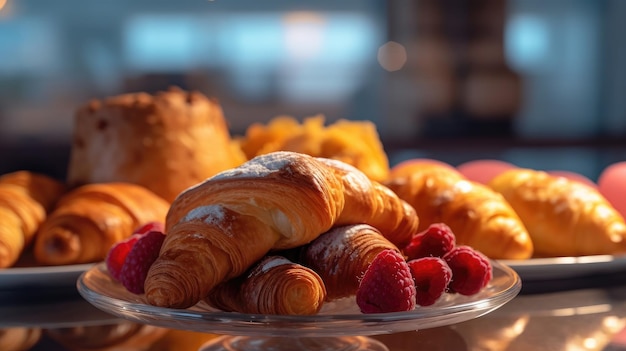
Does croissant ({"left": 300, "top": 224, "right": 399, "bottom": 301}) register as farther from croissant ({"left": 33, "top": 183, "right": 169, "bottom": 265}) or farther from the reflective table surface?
croissant ({"left": 33, "top": 183, "right": 169, "bottom": 265})

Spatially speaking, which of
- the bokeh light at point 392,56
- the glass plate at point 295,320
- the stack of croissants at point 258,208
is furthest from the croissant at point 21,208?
the bokeh light at point 392,56

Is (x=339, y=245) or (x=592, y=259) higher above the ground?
(x=339, y=245)

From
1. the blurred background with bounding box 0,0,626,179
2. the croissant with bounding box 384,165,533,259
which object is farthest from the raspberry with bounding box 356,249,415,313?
the blurred background with bounding box 0,0,626,179

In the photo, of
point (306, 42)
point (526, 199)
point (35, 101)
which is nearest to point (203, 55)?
point (306, 42)

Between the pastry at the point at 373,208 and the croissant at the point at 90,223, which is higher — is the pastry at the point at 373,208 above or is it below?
above

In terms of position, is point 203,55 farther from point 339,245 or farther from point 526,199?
point 339,245

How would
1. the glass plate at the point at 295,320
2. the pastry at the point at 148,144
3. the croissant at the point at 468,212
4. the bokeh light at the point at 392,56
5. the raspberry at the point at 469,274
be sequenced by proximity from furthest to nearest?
the bokeh light at the point at 392,56 < the pastry at the point at 148,144 < the croissant at the point at 468,212 < the raspberry at the point at 469,274 < the glass plate at the point at 295,320

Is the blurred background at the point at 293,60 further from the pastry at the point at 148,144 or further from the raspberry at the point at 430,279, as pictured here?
the raspberry at the point at 430,279
